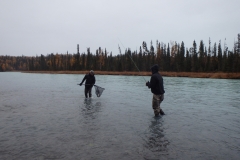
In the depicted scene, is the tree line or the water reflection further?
the tree line

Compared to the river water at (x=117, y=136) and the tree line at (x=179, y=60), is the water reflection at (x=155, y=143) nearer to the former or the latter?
the river water at (x=117, y=136)

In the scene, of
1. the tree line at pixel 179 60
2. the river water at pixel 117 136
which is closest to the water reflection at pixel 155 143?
the river water at pixel 117 136

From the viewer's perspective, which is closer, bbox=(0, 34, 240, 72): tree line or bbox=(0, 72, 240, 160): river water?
bbox=(0, 72, 240, 160): river water

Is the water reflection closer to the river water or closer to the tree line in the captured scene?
the river water

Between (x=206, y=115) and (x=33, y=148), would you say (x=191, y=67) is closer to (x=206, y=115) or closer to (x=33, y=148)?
(x=206, y=115)

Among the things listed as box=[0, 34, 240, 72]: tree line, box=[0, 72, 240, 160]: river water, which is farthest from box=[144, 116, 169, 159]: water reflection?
box=[0, 34, 240, 72]: tree line

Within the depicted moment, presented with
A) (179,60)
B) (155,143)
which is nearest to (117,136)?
(155,143)

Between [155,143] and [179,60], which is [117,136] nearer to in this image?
[155,143]

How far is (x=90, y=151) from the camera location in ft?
16.5

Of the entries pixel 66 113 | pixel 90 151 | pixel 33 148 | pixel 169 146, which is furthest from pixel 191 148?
pixel 66 113

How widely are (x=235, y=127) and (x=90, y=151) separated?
210 inches

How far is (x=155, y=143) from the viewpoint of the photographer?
5.70 m

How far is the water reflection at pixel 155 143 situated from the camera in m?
4.93

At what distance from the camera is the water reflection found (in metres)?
4.93
